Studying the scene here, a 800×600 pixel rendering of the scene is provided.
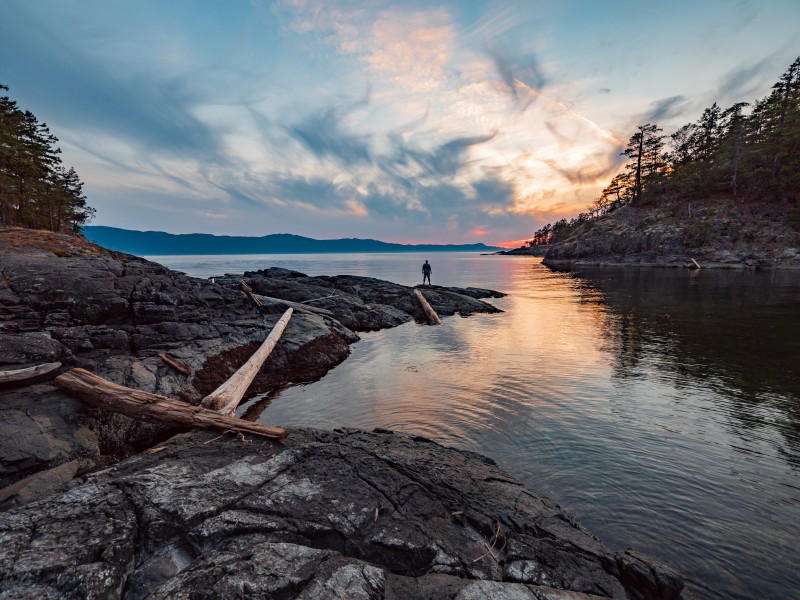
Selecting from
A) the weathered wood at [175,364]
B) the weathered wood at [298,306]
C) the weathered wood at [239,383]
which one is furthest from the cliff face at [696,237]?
the weathered wood at [175,364]

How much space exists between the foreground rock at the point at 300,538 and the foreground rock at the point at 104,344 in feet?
6.21

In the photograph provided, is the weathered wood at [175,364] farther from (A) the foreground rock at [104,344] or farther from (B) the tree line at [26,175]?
(B) the tree line at [26,175]

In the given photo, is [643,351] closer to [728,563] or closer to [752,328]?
[752,328]

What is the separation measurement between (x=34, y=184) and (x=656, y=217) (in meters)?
114

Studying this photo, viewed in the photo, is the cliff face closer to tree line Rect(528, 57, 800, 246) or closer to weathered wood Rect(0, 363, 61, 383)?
tree line Rect(528, 57, 800, 246)

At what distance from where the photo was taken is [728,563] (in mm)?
A: 5414

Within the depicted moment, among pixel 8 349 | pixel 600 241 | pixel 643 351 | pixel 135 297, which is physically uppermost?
pixel 600 241

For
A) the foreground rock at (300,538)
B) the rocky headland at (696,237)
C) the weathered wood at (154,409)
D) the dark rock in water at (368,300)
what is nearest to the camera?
the foreground rock at (300,538)

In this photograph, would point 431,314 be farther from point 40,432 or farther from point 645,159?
point 645,159

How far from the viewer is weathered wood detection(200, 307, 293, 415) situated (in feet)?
30.8

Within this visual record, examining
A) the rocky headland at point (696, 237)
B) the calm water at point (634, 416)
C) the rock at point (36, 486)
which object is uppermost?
the rocky headland at point (696, 237)

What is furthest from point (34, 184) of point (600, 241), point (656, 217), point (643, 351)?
point (656, 217)

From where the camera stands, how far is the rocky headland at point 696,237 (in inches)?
2413

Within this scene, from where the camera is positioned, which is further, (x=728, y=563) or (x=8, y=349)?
(x=8, y=349)
